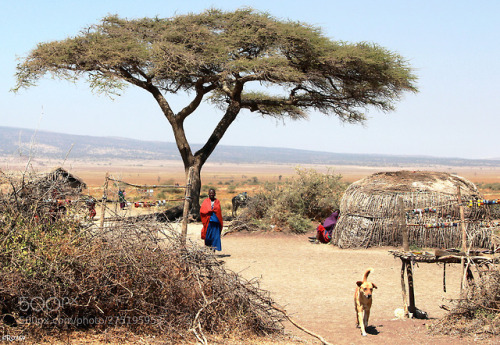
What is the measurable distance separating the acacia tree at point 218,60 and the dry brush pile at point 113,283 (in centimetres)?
1238

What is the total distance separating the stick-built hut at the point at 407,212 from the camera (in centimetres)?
1308

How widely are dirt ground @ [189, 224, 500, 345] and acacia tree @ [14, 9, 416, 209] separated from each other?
5.89m

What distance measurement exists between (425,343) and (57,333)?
4.11 meters

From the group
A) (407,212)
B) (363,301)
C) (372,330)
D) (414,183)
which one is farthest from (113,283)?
(414,183)

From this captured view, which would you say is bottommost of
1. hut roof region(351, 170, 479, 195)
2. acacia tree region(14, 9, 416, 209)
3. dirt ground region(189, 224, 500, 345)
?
dirt ground region(189, 224, 500, 345)

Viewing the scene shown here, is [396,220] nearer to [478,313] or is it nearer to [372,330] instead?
[372,330]

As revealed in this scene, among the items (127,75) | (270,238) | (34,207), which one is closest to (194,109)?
(127,75)

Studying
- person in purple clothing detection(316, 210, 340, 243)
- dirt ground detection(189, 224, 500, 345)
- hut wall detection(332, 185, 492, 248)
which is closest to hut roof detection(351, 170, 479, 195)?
hut wall detection(332, 185, 492, 248)

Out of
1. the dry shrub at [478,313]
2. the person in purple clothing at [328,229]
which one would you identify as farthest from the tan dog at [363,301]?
the person in purple clothing at [328,229]

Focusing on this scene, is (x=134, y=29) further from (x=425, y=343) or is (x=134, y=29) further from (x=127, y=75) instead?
(x=425, y=343)

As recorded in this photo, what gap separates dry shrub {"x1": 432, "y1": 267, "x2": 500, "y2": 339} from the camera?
21.5 ft

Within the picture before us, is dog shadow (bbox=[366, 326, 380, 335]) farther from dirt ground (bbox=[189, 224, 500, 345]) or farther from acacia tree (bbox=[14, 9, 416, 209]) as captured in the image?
acacia tree (bbox=[14, 9, 416, 209])

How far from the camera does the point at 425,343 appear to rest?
6629mm

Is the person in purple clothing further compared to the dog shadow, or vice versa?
the person in purple clothing
